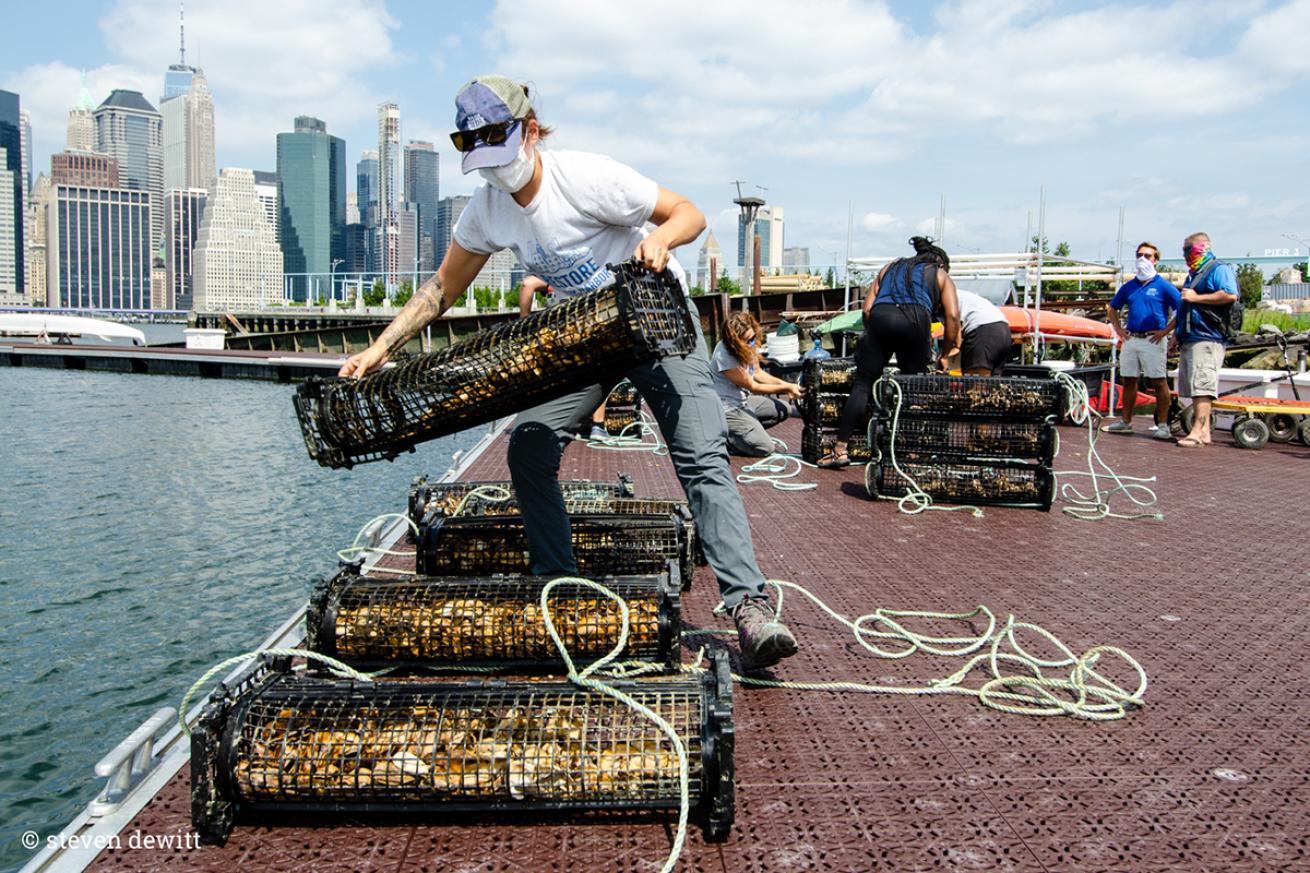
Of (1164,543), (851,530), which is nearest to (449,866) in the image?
(851,530)

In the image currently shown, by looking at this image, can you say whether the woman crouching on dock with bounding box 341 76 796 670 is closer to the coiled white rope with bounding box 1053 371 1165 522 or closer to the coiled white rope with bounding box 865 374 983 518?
the coiled white rope with bounding box 865 374 983 518

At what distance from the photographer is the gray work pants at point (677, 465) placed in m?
3.29

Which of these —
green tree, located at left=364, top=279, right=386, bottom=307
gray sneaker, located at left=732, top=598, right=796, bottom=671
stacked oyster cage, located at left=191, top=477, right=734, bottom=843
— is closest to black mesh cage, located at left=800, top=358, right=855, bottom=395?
gray sneaker, located at left=732, top=598, right=796, bottom=671

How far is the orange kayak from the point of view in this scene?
15578mm

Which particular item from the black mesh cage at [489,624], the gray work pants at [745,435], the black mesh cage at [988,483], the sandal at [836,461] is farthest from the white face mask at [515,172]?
the gray work pants at [745,435]

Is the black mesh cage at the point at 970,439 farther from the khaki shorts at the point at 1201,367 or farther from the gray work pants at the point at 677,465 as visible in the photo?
the khaki shorts at the point at 1201,367

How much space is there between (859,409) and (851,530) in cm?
235

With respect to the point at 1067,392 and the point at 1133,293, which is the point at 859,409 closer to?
the point at 1067,392

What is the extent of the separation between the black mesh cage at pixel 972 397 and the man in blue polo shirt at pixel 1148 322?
501 cm

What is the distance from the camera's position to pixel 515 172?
3219 millimetres

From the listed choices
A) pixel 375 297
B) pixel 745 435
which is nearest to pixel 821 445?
pixel 745 435

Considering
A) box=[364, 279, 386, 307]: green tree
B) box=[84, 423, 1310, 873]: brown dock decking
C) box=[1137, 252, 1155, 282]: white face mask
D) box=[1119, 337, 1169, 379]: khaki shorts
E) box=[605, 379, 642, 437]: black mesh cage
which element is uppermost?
box=[364, 279, 386, 307]: green tree

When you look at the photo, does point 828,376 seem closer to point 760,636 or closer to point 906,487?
point 906,487

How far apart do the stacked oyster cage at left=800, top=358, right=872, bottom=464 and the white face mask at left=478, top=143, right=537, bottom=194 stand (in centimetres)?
590
